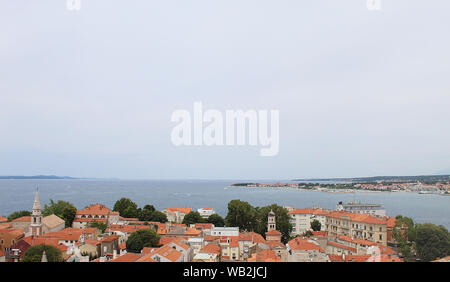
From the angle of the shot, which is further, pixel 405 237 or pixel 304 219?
pixel 304 219

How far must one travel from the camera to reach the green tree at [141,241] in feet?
25.4

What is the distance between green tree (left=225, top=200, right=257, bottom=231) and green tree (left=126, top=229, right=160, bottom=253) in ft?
17.1

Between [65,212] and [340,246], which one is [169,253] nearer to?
[340,246]

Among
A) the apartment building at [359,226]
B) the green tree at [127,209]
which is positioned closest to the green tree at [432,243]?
the apartment building at [359,226]

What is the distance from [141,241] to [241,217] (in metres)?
5.58

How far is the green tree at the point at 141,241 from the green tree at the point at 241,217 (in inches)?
206

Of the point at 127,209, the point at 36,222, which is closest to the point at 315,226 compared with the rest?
the point at 127,209

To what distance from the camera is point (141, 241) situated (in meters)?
7.80

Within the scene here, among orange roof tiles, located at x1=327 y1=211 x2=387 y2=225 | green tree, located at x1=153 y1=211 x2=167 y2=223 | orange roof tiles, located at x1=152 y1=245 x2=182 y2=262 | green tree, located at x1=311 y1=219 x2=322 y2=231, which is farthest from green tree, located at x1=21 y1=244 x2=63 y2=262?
green tree, located at x1=311 y1=219 x2=322 y2=231
